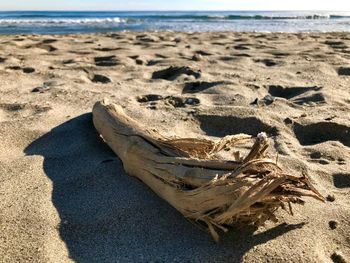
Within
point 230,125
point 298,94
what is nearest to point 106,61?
point 298,94

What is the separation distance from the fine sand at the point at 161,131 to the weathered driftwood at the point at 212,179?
95 millimetres

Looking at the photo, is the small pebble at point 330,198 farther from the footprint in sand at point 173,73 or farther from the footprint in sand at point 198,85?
the footprint in sand at point 173,73

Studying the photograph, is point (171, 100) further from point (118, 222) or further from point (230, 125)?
point (118, 222)

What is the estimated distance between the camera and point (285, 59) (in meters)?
5.87

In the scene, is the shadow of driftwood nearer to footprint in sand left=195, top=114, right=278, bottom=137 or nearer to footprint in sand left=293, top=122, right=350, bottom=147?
footprint in sand left=195, top=114, right=278, bottom=137

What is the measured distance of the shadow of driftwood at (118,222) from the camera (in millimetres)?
1774

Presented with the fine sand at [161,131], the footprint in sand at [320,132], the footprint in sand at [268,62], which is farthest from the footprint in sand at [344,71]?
the footprint in sand at [320,132]

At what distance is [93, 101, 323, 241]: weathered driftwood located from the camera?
1716mm

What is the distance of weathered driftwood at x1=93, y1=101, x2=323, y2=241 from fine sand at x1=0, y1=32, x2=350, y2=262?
0.09m

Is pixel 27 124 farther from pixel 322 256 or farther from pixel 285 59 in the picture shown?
pixel 285 59

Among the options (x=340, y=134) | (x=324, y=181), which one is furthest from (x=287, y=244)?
(x=340, y=134)

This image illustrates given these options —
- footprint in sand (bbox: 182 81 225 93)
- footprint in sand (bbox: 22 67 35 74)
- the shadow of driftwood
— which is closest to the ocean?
footprint in sand (bbox: 22 67 35 74)

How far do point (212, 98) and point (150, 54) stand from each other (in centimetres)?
276

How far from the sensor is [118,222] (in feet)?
6.54
